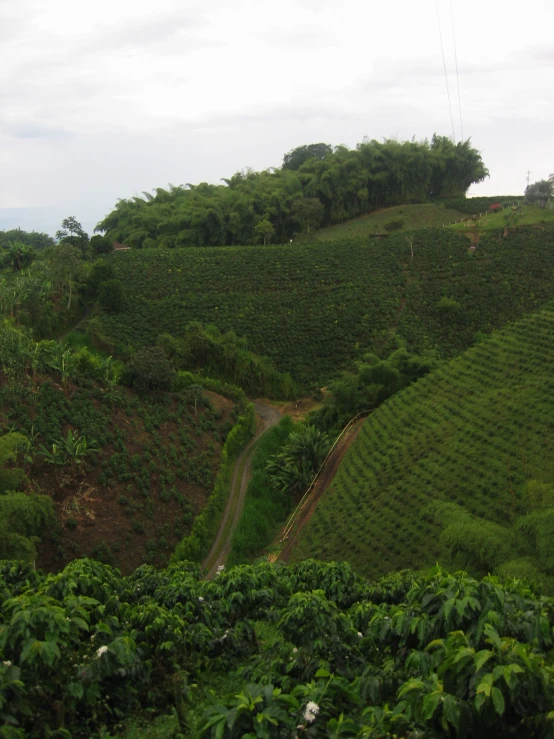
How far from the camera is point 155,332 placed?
3553 cm

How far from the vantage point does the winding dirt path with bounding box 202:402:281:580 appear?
20.5 m

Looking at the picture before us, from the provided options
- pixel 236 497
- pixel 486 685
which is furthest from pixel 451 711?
pixel 236 497

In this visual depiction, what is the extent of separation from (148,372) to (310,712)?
72.6 ft

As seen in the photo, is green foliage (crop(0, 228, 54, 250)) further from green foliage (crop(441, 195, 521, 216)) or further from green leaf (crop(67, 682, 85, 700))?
green leaf (crop(67, 682, 85, 700))

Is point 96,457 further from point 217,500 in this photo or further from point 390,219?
point 390,219

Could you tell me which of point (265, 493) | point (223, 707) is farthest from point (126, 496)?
point (223, 707)

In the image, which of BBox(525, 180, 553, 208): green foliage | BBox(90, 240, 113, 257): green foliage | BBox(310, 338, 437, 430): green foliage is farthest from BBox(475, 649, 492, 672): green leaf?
BBox(525, 180, 553, 208): green foliage

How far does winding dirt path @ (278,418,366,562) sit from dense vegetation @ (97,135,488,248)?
29.0 meters

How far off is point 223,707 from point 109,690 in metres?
2.22

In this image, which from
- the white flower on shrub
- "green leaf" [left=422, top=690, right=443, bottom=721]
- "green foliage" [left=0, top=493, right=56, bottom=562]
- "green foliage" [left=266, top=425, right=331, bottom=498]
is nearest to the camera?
"green leaf" [left=422, top=690, right=443, bottom=721]

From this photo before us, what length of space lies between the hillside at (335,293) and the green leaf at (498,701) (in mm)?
28194

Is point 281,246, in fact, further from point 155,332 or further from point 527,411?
point 527,411

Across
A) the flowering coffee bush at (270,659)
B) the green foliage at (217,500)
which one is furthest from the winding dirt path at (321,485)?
the flowering coffee bush at (270,659)

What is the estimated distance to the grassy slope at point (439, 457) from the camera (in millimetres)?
17172
